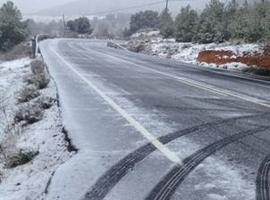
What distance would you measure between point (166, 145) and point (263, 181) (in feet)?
6.50

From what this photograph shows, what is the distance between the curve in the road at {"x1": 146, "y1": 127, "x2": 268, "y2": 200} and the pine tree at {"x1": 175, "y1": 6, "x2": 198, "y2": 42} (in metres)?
38.1

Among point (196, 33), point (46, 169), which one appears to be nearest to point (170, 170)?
point (46, 169)

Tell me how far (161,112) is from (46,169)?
3950mm

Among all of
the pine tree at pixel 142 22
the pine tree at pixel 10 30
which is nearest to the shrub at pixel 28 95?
the pine tree at pixel 10 30

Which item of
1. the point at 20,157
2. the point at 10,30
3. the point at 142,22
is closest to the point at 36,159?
the point at 20,157

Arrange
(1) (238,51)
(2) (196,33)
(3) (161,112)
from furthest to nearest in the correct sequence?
1. (2) (196,33)
2. (1) (238,51)
3. (3) (161,112)

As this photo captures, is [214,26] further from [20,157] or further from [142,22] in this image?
[142,22]

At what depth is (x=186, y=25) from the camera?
48531 millimetres

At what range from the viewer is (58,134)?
9.34m

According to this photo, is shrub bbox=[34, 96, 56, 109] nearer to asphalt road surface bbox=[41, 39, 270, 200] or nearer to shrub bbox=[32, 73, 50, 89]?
asphalt road surface bbox=[41, 39, 270, 200]

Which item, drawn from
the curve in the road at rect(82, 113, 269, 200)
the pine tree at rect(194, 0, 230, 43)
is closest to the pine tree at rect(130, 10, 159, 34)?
the pine tree at rect(194, 0, 230, 43)

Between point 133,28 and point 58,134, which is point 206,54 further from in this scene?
point 133,28

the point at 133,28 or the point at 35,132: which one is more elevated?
the point at 35,132

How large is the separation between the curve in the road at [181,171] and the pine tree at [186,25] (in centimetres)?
3807
